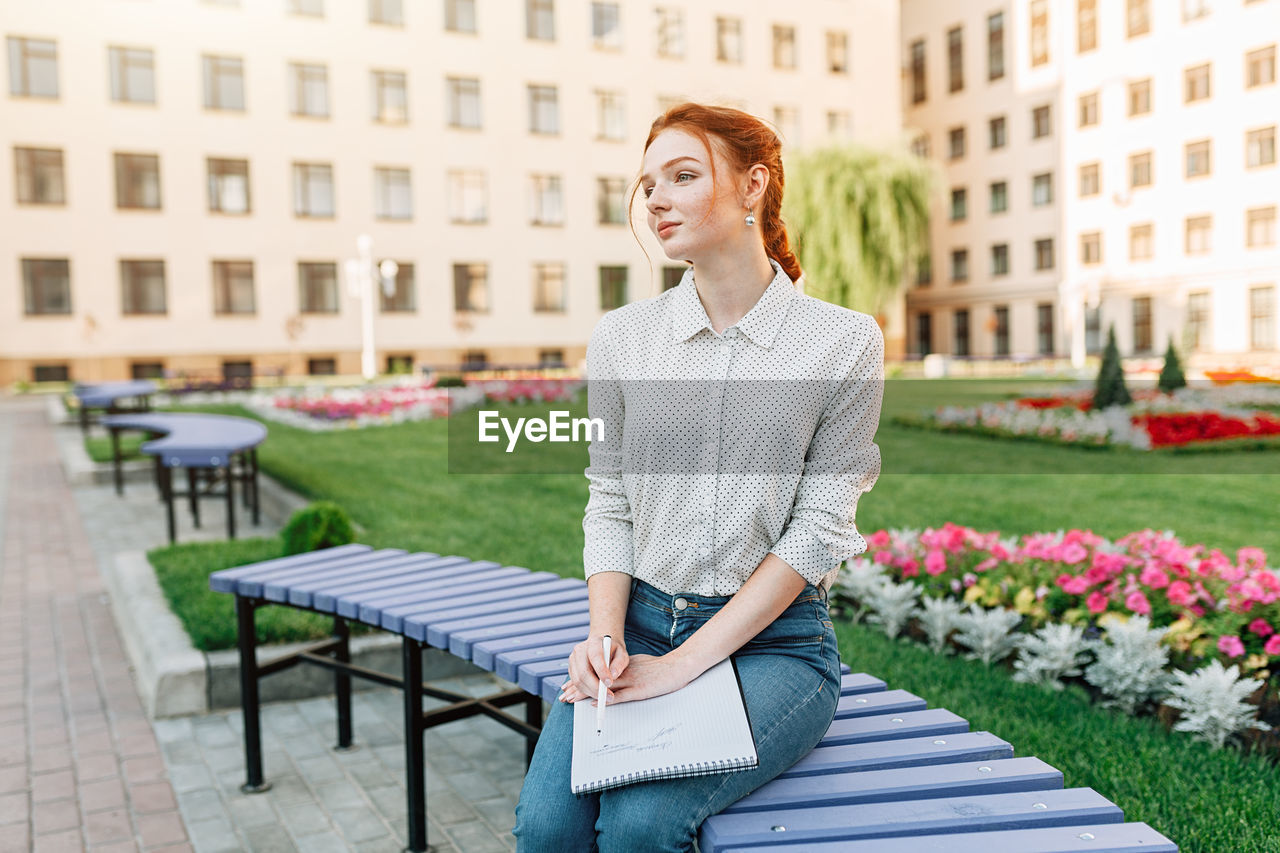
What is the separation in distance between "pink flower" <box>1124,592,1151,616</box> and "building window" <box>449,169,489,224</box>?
119 feet

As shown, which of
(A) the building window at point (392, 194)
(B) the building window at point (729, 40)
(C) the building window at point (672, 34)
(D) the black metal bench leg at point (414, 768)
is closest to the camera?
(D) the black metal bench leg at point (414, 768)

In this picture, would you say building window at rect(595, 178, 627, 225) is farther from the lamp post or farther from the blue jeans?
the blue jeans

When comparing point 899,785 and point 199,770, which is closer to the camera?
point 899,785

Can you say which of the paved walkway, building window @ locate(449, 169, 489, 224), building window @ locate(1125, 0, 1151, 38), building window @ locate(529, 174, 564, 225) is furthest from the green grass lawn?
building window @ locate(1125, 0, 1151, 38)

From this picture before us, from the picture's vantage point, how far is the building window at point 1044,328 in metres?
46.6

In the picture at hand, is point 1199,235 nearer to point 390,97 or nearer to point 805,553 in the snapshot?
point 390,97

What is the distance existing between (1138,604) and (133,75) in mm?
36744

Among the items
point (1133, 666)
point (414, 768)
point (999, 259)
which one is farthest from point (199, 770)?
point (999, 259)

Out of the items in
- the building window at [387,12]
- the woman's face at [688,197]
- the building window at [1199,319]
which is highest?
the building window at [387,12]

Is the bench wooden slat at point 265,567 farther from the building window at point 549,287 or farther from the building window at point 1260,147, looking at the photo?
the building window at point 1260,147

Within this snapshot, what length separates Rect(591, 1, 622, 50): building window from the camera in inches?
1586

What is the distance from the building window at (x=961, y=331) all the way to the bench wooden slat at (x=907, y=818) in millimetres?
51131

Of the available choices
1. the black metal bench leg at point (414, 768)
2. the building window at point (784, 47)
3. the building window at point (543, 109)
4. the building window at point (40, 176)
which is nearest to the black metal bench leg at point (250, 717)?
the black metal bench leg at point (414, 768)

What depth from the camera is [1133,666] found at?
154 inches
